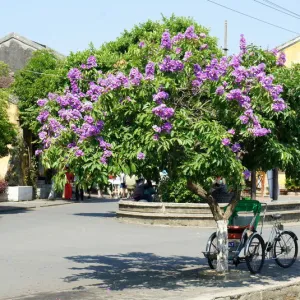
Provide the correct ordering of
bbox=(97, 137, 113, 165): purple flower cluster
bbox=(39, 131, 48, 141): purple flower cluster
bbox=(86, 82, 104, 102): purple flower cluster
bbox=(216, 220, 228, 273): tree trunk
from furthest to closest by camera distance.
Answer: bbox=(216, 220, 228, 273): tree trunk, bbox=(39, 131, 48, 141): purple flower cluster, bbox=(86, 82, 104, 102): purple flower cluster, bbox=(97, 137, 113, 165): purple flower cluster

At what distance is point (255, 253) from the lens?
1184cm

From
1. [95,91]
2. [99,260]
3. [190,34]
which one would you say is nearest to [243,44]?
[190,34]

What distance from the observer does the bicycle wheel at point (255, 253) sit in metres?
11.6

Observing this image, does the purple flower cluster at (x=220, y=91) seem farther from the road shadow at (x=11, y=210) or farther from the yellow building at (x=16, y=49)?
the yellow building at (x=16, y=49)

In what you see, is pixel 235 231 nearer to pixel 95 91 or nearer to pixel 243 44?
pixel 243 44

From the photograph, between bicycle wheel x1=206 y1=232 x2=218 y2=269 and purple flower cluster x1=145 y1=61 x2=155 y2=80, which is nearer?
purple flower cluster x1=145 y1=61 x2=155 y2=80

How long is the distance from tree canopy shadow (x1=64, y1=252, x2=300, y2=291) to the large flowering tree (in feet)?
4.62

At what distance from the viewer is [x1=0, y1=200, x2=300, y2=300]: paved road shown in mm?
10320

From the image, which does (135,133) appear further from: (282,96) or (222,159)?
(282,96)

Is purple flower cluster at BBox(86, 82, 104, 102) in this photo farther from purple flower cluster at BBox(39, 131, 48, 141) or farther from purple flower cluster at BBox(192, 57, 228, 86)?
purple flower cluster at BBox(192, 57, 228, 86)

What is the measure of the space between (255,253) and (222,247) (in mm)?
946

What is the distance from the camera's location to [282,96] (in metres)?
10.9

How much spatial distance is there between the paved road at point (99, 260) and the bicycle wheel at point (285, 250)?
183 millimetres

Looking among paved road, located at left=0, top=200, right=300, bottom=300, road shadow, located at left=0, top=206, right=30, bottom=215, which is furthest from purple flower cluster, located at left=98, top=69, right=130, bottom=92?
road shadow, located at left=0, top=206, right=30, bottom=215
